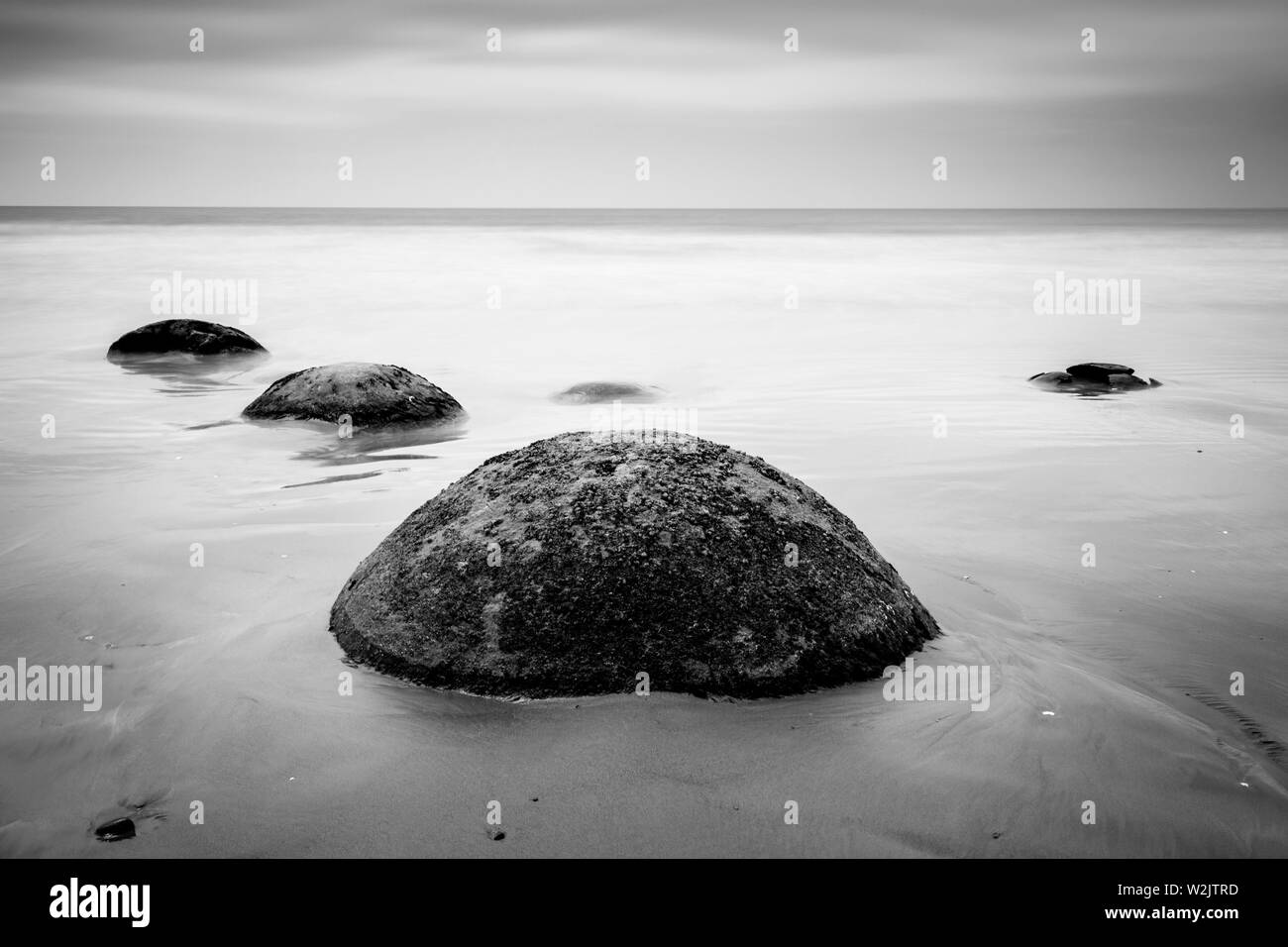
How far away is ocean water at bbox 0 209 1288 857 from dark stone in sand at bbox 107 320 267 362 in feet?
2.09

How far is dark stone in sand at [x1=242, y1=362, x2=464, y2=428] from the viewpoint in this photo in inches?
324

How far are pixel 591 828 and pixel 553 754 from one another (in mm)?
332

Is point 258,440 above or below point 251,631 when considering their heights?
above

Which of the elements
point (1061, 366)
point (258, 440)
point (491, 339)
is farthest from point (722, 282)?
point (258, 440)

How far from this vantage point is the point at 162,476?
669 centimetres

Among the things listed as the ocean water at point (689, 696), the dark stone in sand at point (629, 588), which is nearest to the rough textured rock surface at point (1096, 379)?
the ocean water at point (689, 696)

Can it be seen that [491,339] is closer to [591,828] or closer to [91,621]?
[91,621]

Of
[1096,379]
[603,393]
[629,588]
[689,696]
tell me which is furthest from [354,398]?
[1096,379]

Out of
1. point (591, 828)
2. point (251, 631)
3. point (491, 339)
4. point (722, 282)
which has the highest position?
point (722, 282)

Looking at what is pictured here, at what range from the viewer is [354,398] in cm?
832

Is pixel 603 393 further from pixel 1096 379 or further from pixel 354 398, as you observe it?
pixel 1096 379

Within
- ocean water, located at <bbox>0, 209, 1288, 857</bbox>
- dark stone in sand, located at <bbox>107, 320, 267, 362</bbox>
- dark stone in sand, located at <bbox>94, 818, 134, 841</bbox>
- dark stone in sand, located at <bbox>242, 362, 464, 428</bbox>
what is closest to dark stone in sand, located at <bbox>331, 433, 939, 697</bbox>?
ocean water, located at <bbox>0, 209, 1288, 857</bbox>

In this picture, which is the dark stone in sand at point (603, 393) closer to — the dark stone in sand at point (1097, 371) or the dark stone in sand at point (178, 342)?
the dark stone in sand at point (1097, 371)

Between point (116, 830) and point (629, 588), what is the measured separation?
1.64 m
